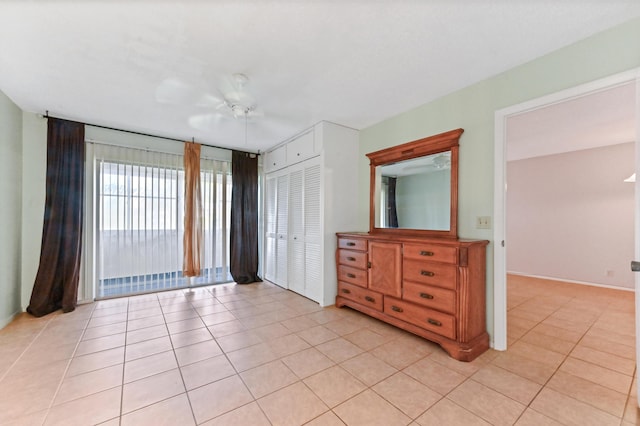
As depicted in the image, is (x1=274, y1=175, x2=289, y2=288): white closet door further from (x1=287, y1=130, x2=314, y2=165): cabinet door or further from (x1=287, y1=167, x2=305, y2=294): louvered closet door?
(x1=287, y1=130, x2=314, y2=165): cabinet door

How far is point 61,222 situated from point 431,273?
4424 millimetres

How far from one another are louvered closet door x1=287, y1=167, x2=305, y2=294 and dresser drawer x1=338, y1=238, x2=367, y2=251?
0.77 metres

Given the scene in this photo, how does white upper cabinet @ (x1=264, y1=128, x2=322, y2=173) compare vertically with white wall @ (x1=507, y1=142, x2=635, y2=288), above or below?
above

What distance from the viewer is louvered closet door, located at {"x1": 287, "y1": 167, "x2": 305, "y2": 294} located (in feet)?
13.0

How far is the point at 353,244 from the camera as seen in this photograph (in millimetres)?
3223

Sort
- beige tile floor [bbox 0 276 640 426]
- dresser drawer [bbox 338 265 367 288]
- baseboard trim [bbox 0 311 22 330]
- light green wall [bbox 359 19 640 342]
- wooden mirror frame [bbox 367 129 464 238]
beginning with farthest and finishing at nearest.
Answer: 1. dresser drawer [bbox 338 265 367 288]
2. baseboard trim [bbox 0 311 22 330]
3. wooden mirror frame [bbox 367 129 464 238]
4. light green wall [bbox 359 19 640 342]
5. beige tile floor [bbox 0 276 640 426]

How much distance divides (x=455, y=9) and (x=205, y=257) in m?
4.53

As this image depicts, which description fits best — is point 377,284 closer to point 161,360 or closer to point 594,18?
point 161,360

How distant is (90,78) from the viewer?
94.2 inches

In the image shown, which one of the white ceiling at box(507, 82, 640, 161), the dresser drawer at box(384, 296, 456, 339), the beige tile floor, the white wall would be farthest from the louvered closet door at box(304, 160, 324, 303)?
the white wall

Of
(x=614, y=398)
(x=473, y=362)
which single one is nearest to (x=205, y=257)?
(x=473, y=362)

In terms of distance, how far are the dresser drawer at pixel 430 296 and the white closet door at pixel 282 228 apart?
230 cm

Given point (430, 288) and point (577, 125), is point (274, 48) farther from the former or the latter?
point (577, 125)

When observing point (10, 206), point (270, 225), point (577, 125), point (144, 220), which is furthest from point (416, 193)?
point (10, 206)
